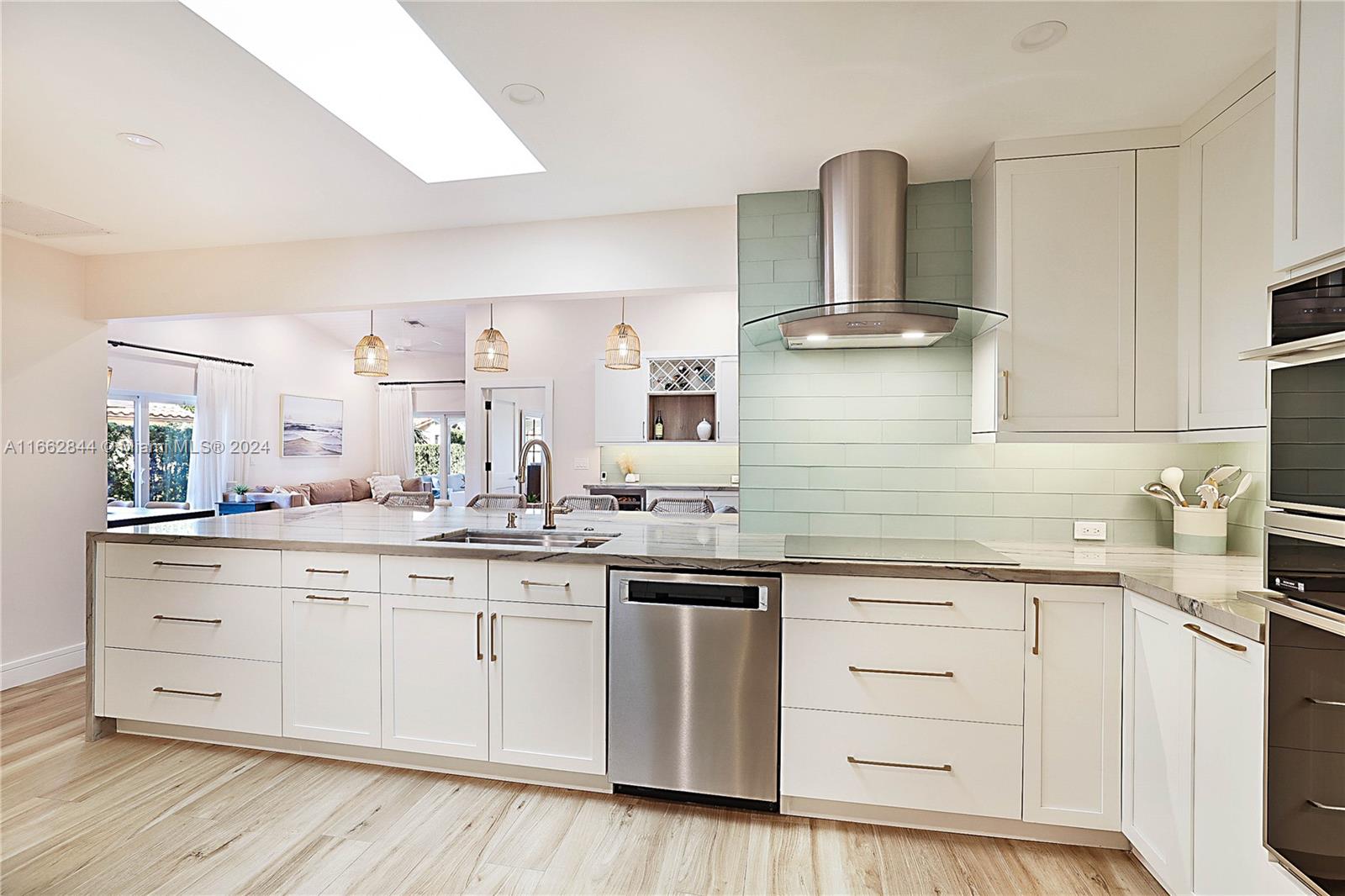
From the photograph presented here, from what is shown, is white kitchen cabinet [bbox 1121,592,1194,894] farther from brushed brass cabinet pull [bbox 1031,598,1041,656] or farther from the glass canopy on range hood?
the glass canopy on range hood

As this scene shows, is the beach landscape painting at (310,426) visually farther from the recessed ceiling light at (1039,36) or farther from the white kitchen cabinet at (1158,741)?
the white kitchen cabinet at (1158,741)

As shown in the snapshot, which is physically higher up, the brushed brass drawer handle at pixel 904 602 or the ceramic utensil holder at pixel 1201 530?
the ceramic utensil holder at pixel 1201 530

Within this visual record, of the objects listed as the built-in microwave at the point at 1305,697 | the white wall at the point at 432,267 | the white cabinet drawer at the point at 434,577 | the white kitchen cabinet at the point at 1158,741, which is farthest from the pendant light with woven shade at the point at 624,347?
the built-in microwave at the point at 1305,697

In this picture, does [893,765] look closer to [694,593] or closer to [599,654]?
[694,593]

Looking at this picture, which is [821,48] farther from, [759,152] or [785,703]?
[785,703]

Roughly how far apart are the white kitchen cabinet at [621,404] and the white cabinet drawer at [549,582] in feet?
14.9

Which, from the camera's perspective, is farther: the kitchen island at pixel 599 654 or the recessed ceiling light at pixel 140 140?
the recessed ceiling light at pixel 140 140

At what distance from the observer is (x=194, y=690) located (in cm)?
280

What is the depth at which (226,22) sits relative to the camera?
6.23ft

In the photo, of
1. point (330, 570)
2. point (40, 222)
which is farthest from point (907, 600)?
point (40, 222)

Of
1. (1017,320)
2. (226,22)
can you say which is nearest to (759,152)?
(1017,320)

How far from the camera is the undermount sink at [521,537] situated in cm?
288

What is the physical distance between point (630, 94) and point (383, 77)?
1007 mm

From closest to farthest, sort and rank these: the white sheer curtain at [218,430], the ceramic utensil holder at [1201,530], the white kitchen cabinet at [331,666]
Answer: the ceramic utensil holder at [1201,530], the white kitchen cabinet at [331,666], the white sheer curtain at [218,430]
